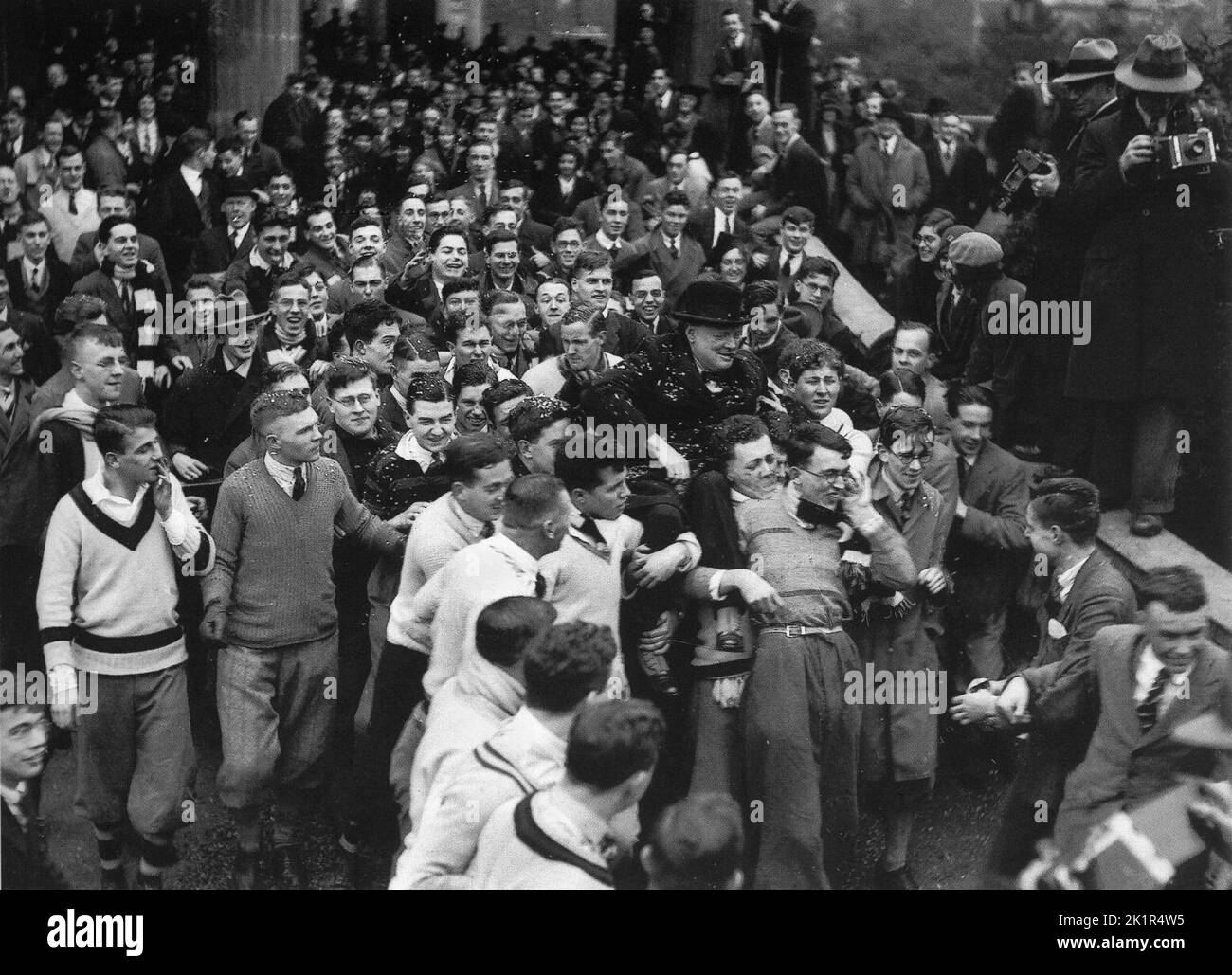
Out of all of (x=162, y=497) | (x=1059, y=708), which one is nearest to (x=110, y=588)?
(x=162, y=497)

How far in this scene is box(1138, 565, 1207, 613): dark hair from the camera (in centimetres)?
541

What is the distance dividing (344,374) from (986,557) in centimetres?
222

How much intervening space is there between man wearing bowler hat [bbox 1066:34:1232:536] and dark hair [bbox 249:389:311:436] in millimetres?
2640

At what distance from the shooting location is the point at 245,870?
5.51m

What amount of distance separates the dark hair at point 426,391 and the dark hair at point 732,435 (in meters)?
0.88

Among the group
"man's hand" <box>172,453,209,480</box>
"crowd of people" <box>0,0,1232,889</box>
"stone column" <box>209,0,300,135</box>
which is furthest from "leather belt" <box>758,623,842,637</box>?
"stone column" <box>209,0,300,135</box>

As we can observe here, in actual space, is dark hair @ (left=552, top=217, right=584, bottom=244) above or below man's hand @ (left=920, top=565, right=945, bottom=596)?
above

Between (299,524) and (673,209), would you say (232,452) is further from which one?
(673,209)

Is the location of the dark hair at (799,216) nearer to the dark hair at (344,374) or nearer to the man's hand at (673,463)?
the man's hand at (673,463)

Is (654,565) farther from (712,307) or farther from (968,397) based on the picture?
(968,397)

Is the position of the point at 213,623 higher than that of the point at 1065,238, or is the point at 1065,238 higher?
the point at 1065,238

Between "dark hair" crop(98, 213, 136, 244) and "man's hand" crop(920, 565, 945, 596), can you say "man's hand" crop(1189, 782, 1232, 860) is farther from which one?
"dark hair" crop(98, 213, 136, 244)
